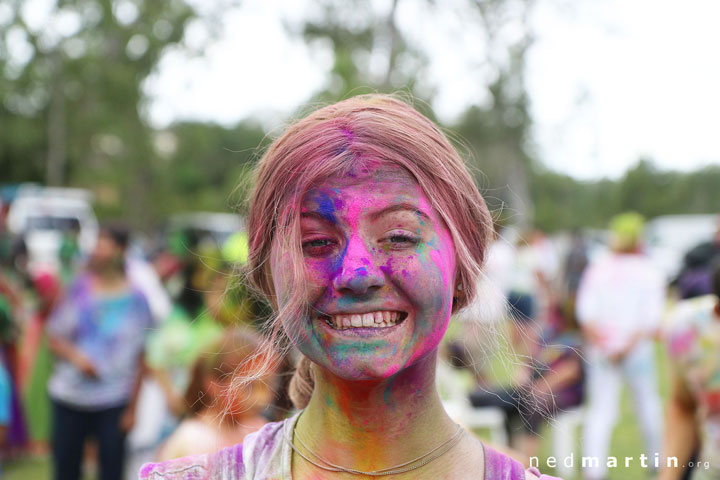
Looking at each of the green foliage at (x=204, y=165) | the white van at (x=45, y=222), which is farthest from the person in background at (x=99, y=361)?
the white van at (x=45, y=222)

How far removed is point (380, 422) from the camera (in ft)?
4.25

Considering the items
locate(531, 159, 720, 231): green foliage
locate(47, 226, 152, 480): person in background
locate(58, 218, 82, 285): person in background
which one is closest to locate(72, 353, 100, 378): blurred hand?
locate(47, 226, 152, 480): person in background

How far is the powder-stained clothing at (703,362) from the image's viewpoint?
269cm

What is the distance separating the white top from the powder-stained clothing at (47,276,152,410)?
137 inches

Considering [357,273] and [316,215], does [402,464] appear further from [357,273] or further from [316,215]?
[316,215]

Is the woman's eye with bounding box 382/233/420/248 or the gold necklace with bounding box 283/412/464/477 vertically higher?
the woman's eye with bounding box 382/233/420/248

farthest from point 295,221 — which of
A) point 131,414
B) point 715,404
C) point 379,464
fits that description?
point 131,414

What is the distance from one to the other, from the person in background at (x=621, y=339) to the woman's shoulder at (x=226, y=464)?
14.6 ft

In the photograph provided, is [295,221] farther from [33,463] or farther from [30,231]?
[30,231]

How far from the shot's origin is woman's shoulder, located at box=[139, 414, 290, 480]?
1.34 m

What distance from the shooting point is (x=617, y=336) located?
5.38 m

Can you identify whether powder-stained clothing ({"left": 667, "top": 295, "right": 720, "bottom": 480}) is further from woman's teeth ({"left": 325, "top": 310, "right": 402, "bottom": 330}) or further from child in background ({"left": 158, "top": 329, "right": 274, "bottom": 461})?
woman's teeth ({"left": 325, "top": 310, "right": 402, "bottom": 330})

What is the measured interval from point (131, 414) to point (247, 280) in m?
3.48

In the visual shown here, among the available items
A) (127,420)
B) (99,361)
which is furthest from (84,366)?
(127,420)
